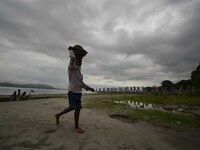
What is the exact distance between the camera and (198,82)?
183 feet

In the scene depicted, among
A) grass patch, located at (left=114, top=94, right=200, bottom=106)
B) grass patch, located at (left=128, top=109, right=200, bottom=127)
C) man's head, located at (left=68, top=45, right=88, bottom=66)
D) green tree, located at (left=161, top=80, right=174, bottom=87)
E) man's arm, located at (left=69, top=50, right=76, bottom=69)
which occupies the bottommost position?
grass patch, located at (left=128, top=109, right=200, bottom=127)

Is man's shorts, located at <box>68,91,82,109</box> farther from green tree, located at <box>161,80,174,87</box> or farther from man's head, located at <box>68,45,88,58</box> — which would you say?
green tree, located at <box>161,80,174,87</box>

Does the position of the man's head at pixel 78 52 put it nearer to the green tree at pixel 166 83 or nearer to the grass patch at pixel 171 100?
the grass patch at pixel 171 100

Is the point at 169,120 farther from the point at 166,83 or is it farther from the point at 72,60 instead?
the point at 166,83

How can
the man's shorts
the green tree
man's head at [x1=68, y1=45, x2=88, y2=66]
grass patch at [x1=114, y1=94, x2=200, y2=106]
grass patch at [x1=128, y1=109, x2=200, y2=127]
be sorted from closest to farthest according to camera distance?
the man's shorts < man's head at [x1=68, y1=45, x2=88, y2=66] < grass patch at [x1=128, y1=109, x2=200, y2=127] < grass patch at [x1=114, y1=94, x2=200, y2=106] < the green tree

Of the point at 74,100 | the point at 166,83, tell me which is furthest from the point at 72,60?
the point at 166,83

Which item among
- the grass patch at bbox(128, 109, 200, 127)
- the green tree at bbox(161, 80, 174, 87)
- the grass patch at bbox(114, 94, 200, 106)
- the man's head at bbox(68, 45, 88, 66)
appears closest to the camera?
the man's head at bbox(68, 45, 88, 66)

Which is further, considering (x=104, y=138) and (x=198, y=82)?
(x=198, y=82)

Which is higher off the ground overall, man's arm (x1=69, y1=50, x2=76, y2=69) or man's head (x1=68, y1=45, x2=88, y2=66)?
man's head (x1=68, y1=45, x2=88, y2=66)

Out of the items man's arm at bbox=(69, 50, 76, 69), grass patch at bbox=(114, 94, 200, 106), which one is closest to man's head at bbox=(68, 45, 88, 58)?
man's arm at bbox=(69, 50, 76, 69)

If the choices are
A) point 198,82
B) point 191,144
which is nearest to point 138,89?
point 198,82

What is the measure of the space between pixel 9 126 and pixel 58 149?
176cm

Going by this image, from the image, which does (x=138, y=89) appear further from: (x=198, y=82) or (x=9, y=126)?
(x=9, y=126)

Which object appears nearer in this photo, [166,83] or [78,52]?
[78,52]
